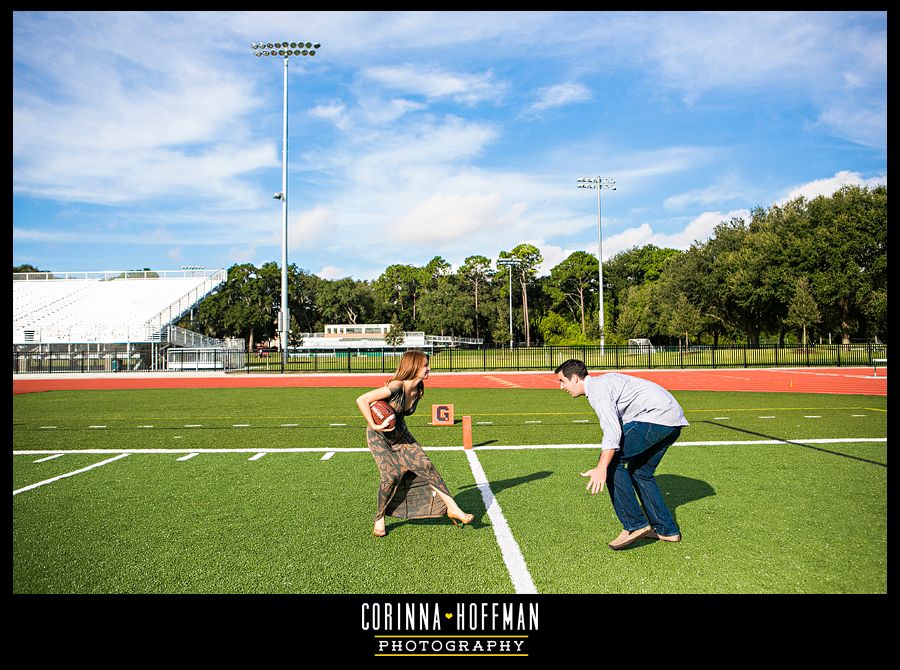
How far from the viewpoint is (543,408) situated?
50.5 ft

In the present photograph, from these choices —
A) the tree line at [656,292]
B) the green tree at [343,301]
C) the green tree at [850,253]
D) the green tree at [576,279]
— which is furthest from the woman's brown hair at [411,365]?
the green tree at [576,279]

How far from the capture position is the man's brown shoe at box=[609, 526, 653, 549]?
450cm

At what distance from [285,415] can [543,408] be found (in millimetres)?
6492

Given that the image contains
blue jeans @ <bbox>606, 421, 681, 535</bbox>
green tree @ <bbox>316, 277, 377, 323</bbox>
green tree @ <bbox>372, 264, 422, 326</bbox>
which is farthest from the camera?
green tree @ <bbox>372, 264, 422, 326</bbox>

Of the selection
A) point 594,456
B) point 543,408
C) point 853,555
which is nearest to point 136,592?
point 853,555

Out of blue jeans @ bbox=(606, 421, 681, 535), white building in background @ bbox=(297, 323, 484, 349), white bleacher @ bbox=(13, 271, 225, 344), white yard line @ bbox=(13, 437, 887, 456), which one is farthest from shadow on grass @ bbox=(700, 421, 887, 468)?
white building in background @ bbox=(297, 323, 484, 349)

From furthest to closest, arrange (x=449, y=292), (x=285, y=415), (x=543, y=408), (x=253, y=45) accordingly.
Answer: (x=449, y=292), (x=253, y=45), (x=543, y=408), (x=285, y=415)

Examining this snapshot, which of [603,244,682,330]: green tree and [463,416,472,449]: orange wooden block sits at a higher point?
[603,244,682,330]: green tree

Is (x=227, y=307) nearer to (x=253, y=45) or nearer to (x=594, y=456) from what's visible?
(x=253, y=45)

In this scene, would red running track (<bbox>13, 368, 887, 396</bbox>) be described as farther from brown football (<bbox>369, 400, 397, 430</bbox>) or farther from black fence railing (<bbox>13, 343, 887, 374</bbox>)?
brown football (<bbox>369, 400, 397, 430</bbox>)

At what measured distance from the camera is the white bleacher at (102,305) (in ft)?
133

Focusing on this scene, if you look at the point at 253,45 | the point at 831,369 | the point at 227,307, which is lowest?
the point at 831,369

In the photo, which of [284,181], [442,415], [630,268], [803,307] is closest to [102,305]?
[284,181]

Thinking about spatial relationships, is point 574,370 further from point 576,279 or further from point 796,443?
point 576,279
